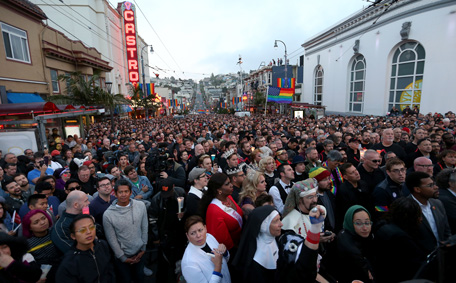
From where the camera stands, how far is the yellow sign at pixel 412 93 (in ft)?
79.5

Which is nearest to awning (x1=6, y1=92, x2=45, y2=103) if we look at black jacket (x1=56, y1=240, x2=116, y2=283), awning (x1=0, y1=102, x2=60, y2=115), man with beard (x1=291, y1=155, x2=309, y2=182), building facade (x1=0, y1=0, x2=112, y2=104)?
building facade (x1=0, y1=0, x2=112, y2=104)

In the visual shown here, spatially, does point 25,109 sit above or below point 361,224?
above

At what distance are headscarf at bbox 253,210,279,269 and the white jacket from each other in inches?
16.8

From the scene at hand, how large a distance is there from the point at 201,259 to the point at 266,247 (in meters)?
0.69

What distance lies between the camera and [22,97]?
539 inches

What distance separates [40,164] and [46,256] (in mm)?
4240

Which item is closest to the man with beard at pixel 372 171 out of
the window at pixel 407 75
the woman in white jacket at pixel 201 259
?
the woman in white jacket at pixel 201 259

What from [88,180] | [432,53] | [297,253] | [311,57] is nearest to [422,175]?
[297,253]

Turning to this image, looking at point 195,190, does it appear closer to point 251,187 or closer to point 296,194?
point 251,187

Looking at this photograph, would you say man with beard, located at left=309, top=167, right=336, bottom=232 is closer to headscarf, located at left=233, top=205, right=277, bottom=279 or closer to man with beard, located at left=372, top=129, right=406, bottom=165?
headscarf, located at left=233, top=205, right=277, bottom=279

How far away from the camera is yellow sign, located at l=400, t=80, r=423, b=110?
79.5 ft

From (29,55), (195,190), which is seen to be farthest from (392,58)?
(29,55)

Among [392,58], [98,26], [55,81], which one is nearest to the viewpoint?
[55,81]

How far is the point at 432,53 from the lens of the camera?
22.2m
